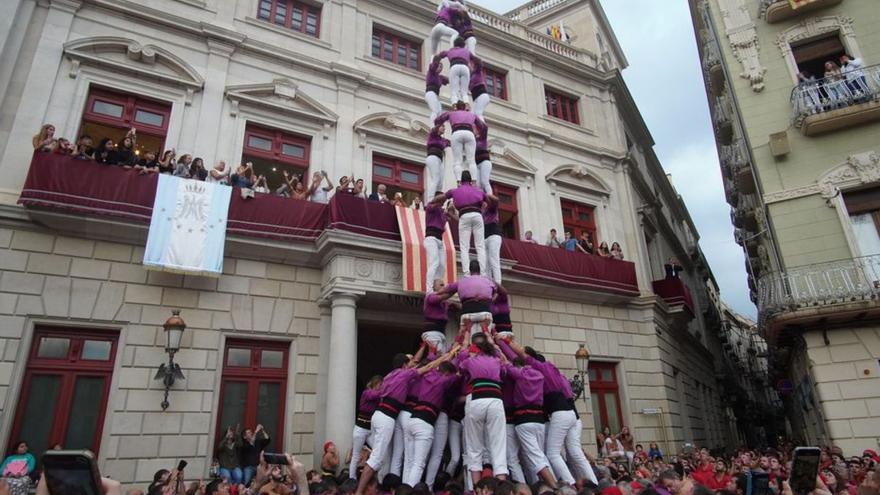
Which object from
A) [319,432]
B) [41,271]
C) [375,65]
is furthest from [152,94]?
[319,432]

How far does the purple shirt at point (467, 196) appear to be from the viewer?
33.4 feet

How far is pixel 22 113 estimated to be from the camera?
1115 cm

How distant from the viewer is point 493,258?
1063 cm

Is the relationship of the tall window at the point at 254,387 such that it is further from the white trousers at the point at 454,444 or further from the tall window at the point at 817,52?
the tall window at the point at 817,52

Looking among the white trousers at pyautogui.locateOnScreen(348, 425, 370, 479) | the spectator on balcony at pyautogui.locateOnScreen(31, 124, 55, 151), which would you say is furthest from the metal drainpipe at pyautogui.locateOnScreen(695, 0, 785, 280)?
the spectator on balcony at pyautogui.locateOnScreen(31, 124, 55, 151)

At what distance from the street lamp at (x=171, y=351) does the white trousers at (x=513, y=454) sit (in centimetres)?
672

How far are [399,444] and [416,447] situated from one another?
0.65 m

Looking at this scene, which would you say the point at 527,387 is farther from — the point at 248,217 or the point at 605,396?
the point at 605,396

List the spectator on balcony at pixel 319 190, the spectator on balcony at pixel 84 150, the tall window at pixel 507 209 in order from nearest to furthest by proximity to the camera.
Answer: the spectator on balcony at pixel 84 150 < the spectator on balcony at pixel 319 190 < the tall window at pixel 507 209

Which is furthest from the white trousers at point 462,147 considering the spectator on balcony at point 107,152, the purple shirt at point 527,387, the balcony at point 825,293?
the balcony at point 825,293

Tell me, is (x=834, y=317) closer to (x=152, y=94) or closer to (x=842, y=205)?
(x=842, y=205)

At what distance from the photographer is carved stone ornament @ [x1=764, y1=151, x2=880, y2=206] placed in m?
13.9

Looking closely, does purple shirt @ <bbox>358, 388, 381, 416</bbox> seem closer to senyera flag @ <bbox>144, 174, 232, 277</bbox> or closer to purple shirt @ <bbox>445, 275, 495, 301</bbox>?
purple shirt @ <bbox>445, 275, 495, 301</bbox>

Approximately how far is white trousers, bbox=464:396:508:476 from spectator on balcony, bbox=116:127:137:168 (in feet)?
29.4
